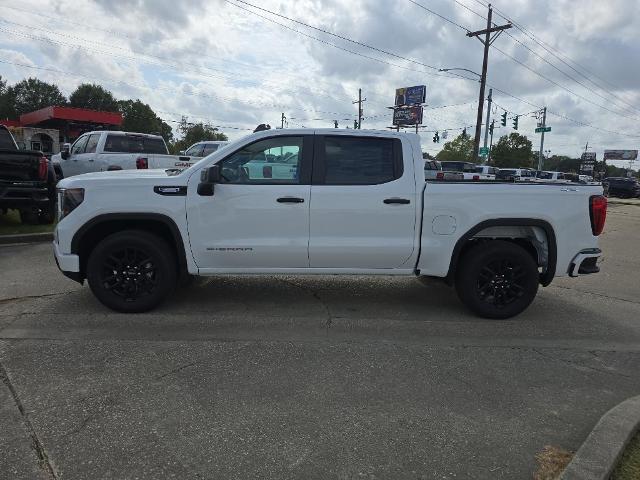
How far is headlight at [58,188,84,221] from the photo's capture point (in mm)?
5105

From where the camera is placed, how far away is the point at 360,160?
528 cm

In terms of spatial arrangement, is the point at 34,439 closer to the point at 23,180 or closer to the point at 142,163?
the point at 23,180

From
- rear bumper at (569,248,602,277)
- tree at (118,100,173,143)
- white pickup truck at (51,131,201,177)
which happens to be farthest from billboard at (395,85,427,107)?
rear bumper at (569,248,602,277)

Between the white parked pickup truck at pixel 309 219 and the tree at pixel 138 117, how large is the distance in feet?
291

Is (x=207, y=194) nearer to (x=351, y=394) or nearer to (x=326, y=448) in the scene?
(x=351, y=394)

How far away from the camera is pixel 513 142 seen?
260ft

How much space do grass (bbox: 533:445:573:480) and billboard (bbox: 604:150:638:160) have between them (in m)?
125

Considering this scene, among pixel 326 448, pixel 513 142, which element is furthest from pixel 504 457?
pixel 513 142

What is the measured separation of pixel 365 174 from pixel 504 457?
119 inches

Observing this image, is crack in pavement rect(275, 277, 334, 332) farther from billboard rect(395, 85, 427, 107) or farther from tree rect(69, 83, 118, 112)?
tree rect(69, 83, 118, 112)

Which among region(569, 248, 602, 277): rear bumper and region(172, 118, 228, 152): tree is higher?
region(172, 118, 228, 152): tree

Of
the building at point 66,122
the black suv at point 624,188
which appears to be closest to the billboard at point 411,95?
the black suv at point 624,188

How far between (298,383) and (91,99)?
96.5 m

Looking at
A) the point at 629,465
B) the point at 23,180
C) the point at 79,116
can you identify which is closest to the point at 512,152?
the point at 79,116
